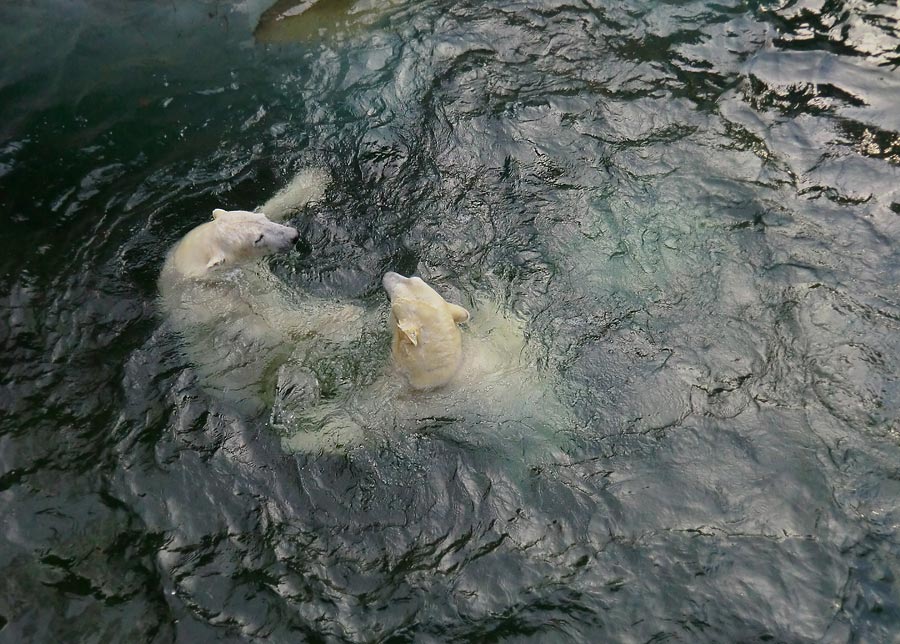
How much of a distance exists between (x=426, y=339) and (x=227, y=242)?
94.9 inches

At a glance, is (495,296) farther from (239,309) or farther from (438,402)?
(239,309)

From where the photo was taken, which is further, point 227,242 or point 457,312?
point 227,242

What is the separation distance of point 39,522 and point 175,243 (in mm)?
2968

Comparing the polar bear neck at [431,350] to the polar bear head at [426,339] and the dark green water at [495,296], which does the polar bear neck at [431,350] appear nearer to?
the polar bear head at [426,339]

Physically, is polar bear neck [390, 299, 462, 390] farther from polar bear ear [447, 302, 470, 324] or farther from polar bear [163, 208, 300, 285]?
polar bear [163, 208, 300, 285]

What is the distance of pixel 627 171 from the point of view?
680cm

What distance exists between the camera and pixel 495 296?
5.87 meters

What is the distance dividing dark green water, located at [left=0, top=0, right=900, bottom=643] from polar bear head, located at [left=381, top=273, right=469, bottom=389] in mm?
449

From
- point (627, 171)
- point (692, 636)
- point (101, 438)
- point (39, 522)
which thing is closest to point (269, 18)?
point (627, 171)

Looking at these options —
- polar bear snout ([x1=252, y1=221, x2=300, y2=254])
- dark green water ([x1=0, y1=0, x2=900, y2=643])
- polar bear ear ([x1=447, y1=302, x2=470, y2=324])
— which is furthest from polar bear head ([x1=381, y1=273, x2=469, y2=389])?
polar bear snout ([x1=252, y1=221, x2=300, y2=254])

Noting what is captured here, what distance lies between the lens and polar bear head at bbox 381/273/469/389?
4.90 metres

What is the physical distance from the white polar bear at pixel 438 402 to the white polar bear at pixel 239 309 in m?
0.57

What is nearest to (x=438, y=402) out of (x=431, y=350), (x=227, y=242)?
(x=431, y=350)

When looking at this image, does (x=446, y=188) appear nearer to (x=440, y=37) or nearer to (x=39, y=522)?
(x=440, y=37)
